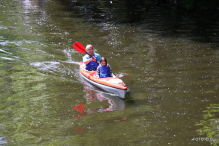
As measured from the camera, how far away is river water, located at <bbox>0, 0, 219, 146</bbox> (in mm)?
5012

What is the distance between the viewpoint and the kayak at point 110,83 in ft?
21.6

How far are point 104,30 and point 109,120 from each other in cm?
918

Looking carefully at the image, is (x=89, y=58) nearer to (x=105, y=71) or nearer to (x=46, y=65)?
(x=105, y=71)

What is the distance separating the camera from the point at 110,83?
272 inches

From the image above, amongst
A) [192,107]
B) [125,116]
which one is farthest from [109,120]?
[192,107]

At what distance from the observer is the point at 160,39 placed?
12.2 meters

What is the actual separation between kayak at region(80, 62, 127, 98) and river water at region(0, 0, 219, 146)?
167 mm

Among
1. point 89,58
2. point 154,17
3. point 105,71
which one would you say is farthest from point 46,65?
point 154,17

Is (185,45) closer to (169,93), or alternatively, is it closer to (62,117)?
(169,93)

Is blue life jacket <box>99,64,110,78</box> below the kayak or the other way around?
the other way around

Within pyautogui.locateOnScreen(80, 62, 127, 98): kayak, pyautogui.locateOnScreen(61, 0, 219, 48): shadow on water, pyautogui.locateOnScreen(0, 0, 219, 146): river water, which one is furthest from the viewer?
pyautogui.locateOnScreen(61, 0, 219, 48): shadow on water

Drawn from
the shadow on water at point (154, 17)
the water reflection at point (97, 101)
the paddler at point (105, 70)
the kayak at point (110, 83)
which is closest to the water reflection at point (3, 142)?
the water reflection at point (97, 101)

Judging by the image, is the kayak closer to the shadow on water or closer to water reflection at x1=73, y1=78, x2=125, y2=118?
water reflection at x1=73, y1=78, x2=125, y2=118

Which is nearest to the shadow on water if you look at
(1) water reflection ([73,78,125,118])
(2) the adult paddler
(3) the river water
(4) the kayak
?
(3) the river water
